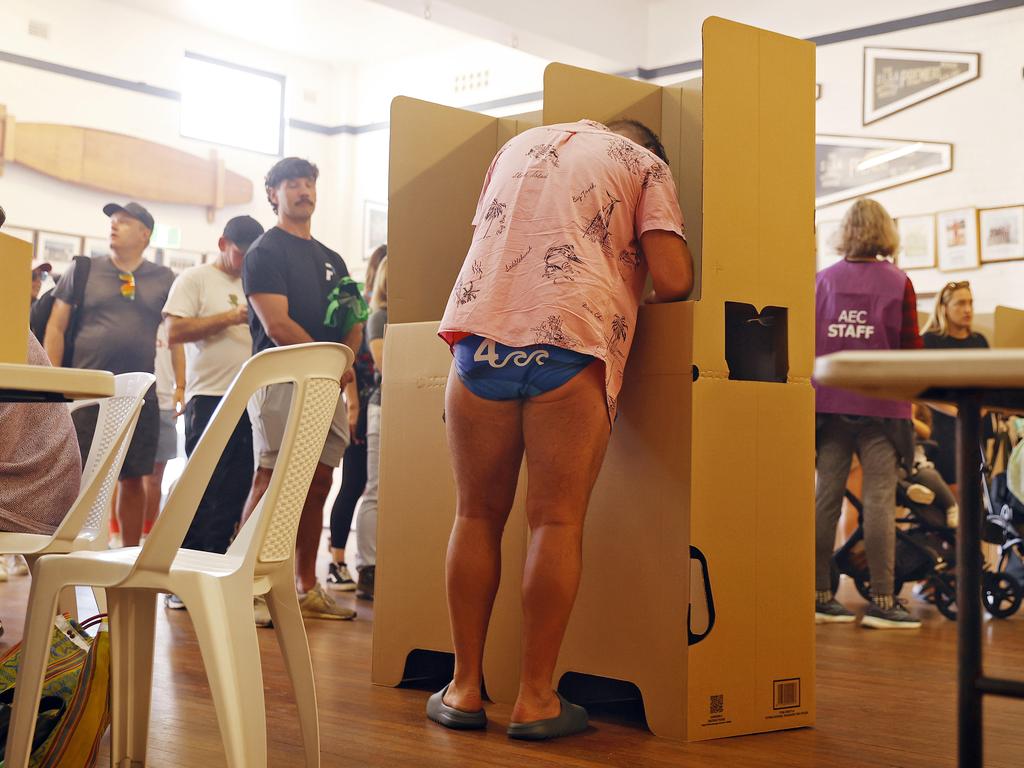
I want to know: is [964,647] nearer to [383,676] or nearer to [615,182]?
[615,182]

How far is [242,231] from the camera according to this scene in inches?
155

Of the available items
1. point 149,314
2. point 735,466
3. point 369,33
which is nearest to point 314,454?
point 735,466

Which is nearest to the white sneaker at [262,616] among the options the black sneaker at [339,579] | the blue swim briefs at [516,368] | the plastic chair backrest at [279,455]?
the black sneaker at [339,579]

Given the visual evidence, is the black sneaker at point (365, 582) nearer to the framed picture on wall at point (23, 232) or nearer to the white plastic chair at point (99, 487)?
the white plastic chair at point (99, 487)

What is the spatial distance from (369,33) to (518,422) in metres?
6.88

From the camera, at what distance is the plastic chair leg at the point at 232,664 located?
1432 millimetres

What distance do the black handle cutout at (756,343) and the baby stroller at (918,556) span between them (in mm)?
1826

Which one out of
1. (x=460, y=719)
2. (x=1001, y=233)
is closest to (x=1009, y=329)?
(x=460, y=719)

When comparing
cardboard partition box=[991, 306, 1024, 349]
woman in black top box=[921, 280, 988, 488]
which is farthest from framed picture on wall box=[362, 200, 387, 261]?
cardboard partition box=[991, 306, 1024, 349]

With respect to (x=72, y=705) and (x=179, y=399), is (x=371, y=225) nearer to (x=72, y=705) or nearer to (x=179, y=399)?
(x=179, y=399)

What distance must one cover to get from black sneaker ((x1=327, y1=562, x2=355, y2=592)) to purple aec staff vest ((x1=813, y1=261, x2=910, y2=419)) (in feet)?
5.86

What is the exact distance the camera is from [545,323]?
199cm

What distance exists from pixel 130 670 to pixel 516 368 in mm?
811

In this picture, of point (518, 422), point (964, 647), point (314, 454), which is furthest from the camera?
point (518, 422)
